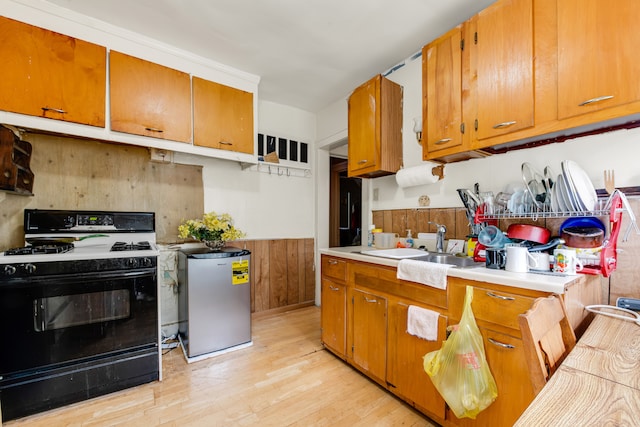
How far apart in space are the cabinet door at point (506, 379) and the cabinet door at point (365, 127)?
1500 mm

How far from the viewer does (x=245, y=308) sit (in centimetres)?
245

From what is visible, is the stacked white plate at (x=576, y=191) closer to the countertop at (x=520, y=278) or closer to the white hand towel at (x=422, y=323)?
the countertop at (x=520, y=278)

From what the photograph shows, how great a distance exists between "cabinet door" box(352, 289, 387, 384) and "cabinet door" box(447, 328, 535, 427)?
1.99 ft

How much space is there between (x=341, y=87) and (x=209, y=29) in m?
1.41

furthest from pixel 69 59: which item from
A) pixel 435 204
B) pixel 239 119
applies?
pixel 435 204

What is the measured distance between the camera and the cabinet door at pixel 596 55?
112 centimetres

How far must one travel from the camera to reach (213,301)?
7.54ft

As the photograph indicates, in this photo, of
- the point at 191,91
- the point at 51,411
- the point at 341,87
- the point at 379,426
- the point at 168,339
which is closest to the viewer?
the point at 379,426

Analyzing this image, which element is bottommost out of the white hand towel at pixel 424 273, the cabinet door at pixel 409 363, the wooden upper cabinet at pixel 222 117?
the cabinet door at pixel 409 363

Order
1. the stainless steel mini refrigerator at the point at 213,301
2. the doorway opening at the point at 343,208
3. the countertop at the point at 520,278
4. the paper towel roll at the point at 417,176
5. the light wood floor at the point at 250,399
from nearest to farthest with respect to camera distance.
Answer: the countertop at the point at 520,278
the light wood floor at the point at 250,399
the paper towel roll at the point at 417,176
the stainless steel mini refrigerator at the point at 213,301
the doorway opening at the point at 343,208

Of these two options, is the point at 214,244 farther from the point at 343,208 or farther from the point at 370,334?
the point at 343,208

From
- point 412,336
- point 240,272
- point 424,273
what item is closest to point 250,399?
point 240,272

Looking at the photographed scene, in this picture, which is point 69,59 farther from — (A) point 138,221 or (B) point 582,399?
(B) point 582,399

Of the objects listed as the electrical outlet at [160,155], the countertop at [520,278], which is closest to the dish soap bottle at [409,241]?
the countertop at [520,278]
